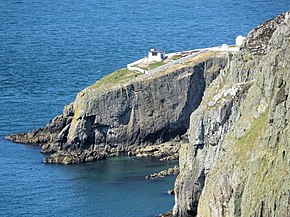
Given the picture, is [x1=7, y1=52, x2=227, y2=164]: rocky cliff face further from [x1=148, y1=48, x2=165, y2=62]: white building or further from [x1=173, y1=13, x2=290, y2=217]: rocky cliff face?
[x1=173, y1=13, x2=290, y2=217]: rocky cliff face

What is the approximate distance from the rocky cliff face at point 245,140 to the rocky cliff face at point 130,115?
29.7m

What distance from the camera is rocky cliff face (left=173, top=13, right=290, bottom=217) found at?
90.3 m

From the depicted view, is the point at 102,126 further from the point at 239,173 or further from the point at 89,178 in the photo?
the point at 239,173

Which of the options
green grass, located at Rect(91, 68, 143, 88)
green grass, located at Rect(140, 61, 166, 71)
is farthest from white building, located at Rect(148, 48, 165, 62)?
green grass, located at Rect(91, 68, 143, 88)

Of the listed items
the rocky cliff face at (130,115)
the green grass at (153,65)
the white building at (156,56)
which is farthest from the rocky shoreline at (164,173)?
the white building at (156,56)

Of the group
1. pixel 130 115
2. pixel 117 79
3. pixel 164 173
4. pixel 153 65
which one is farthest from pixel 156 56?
pixel 164 173

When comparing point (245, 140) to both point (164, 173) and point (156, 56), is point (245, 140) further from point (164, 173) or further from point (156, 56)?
point (156, 56)

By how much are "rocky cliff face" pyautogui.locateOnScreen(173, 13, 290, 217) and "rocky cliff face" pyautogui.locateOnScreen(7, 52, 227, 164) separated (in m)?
29.7

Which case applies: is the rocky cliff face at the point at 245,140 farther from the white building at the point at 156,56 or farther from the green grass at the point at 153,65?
the white building at the point at 156,56

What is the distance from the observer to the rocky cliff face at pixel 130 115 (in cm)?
15250

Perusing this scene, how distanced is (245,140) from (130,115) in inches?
2180

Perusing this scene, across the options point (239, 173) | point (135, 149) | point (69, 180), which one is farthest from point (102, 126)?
point (239, 173)

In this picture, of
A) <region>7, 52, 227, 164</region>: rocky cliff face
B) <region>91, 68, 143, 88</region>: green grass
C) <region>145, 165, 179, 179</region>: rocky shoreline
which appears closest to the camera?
<region>145, 165, 179, 179</region>: rocky shoreline

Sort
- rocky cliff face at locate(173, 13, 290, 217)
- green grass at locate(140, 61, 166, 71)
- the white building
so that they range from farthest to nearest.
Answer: the white building, green grass at locate(140, 61, 166, 71), rocky cliff face at locate(173, 13, 290, 217)
